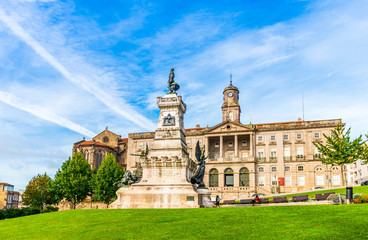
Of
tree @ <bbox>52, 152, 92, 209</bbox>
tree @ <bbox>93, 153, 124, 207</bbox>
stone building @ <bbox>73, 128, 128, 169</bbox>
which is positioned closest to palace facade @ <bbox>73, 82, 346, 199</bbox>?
stone building @ <bbox>73, 128, 128, 169</bbox>

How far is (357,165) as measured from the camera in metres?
79.6

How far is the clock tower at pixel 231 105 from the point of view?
89.1 meters

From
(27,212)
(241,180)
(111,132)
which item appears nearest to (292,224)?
(27,212)

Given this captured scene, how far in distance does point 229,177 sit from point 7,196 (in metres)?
69.6

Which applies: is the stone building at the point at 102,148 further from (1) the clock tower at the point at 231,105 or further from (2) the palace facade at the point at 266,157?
(1) the clock tower at the point at 231,105

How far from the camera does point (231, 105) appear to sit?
90.1 m

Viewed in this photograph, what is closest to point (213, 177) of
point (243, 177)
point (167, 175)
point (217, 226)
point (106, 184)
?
point (243, 177)

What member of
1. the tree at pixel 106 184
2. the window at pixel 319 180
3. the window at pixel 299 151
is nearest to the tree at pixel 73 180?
the tree at pixel 106 184

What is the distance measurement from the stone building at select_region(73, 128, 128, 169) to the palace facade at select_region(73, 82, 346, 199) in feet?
36.5

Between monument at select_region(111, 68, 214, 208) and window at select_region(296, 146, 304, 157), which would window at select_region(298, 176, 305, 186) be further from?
monument at select_region(111, 68, 214, 208)

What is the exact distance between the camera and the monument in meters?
26.7

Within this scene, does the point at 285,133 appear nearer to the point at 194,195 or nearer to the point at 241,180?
→ the point at 241,180

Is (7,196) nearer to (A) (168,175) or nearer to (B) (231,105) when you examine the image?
(B) (231,105)

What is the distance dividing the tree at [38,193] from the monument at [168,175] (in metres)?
35.8
